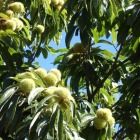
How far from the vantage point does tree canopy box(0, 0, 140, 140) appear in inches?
54.0

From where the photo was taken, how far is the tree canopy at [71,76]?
4.50ft

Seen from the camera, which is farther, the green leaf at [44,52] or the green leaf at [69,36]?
the green leaf at [44,52]

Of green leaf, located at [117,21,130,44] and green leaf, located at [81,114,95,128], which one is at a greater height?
green leaf, located at [117,21,130,44]

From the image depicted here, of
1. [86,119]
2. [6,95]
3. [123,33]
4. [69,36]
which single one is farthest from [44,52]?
[6,95]

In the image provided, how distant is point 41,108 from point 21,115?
22 cm

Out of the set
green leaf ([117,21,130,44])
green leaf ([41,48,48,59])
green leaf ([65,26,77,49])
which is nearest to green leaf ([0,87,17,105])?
green leaf ([65,26,77,49])

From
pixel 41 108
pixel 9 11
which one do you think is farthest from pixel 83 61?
pixel 41 108

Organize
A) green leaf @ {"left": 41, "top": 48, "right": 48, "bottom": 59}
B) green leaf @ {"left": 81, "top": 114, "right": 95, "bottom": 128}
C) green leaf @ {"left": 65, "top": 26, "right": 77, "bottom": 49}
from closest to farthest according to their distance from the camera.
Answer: green leaf @ {"left": 81, "top": 114, "right": 95, "bottom": 128}, green leaf @ {"left": 65, "top": 26, "right": 77, "bottom": 49}, green leaf @ {"left": 41, "top": 48, "right": 48, "bottom": 59}

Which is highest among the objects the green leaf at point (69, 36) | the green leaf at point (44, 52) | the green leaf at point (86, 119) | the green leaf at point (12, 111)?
the green leaf at point (44, 52)

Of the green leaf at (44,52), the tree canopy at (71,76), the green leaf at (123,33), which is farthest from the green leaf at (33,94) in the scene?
the green leaf at (44,52)

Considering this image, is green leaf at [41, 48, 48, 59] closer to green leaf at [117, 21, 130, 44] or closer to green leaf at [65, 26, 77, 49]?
green leaf at [65, 26, 77, 49]

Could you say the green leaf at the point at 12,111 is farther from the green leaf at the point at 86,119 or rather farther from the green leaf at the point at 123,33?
the green leaf at the point at 123,33

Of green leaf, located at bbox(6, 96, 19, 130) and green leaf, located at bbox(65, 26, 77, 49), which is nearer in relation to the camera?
green leaf, located at bbox(6, 96, 19, 130)

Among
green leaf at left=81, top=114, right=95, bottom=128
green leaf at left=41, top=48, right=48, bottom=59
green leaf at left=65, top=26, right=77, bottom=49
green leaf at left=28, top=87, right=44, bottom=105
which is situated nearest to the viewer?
green leaf at left=28, top=87, right=44, bottom=105
